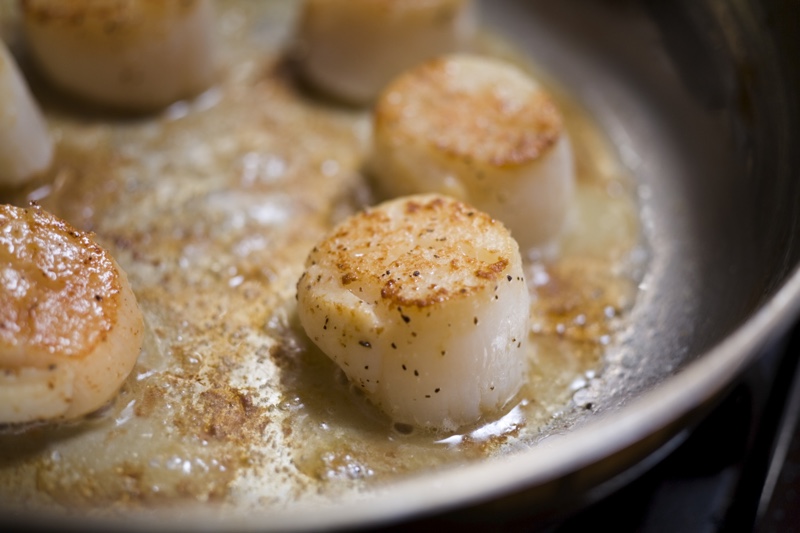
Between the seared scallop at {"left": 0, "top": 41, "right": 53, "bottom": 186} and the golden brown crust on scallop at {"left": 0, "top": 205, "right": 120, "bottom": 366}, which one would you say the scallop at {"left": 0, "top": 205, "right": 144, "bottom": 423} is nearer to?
the golden brown crust on scallop at {"left": 0, "top": 205, "right": 120, "bottom": 366}

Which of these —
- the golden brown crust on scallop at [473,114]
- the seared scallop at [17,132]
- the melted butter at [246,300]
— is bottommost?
the melted butter at [246,300]

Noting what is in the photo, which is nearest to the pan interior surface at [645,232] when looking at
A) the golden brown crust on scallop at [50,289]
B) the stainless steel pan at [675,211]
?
the stainless steel pan at [675,211]

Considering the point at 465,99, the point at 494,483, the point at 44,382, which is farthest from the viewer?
the point at 465,99

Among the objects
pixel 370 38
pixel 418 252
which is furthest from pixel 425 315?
pixel 370 38

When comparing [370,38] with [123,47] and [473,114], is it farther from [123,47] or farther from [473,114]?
[123,47]

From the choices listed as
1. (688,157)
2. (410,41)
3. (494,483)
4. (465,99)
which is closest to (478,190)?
(465,99)

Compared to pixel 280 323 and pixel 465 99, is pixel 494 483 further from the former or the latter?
pixel 465 99

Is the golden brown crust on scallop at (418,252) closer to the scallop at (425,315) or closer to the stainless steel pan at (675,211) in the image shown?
the scallop at (425,315)
